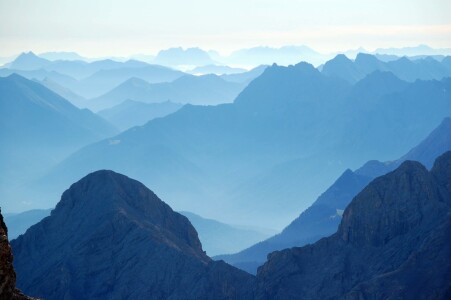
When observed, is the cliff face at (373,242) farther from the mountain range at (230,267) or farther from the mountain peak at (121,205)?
the mountain peak at (121,205)

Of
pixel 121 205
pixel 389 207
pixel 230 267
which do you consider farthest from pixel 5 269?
pixel 121 205

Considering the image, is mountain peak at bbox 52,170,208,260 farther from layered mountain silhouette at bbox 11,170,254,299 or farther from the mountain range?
the mountain range

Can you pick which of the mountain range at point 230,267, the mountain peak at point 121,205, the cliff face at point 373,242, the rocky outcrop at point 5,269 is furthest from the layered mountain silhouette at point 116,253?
the rocky outcrop at point 5,269

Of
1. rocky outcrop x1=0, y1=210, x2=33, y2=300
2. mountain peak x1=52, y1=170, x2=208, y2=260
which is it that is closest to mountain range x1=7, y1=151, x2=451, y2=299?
mountain peak x1=52, y1=170, x2=208, y2=260

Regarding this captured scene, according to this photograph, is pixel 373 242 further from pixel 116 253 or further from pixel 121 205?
pixel 121 205

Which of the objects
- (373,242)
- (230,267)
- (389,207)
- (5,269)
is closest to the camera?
(5,269)

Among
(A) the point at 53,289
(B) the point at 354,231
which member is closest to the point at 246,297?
(B) the point at 354,231
